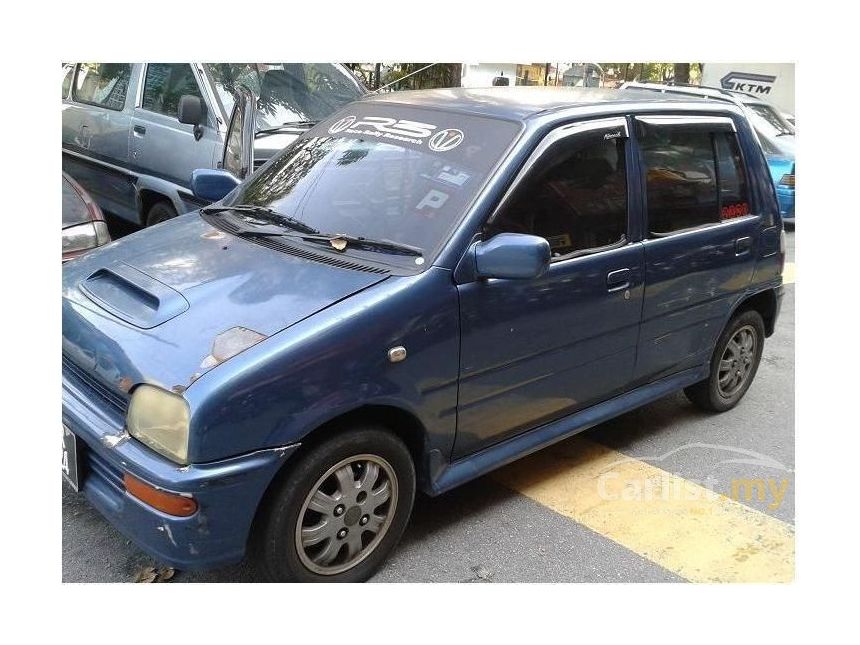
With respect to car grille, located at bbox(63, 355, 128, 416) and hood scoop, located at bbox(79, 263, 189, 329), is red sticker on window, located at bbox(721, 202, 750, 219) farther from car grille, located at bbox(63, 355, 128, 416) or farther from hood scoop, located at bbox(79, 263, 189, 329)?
car grille, located at bbox(63, 355, 128, 416)

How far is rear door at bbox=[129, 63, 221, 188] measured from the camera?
5.65m

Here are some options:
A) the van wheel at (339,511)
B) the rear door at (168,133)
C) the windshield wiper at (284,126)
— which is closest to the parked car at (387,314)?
the van wheel at (339,511)

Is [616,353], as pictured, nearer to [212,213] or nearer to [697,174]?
[697,174]

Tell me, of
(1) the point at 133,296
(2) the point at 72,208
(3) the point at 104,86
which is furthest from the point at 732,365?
(3) the point at 104,86

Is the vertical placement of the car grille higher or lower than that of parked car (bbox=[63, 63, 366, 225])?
lower

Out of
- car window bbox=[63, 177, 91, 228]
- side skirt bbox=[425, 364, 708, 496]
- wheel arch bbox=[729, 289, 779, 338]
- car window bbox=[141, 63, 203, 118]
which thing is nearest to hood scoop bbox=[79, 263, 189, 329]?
side skirt bbox=[425, 364, 708, 496]

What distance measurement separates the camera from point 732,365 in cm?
459

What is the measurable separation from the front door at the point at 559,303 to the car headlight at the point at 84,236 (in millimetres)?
2738

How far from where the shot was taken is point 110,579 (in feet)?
9.45

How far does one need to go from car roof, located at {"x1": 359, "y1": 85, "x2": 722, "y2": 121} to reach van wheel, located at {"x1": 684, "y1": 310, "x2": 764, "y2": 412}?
1.30 meters

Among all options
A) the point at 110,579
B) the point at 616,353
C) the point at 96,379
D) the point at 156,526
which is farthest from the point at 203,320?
the point at 616,353

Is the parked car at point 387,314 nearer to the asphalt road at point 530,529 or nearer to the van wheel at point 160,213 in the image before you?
the asphalt road at point 530,529

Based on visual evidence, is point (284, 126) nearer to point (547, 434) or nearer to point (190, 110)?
→ point (190, 110)

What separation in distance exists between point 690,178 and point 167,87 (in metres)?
3.95
